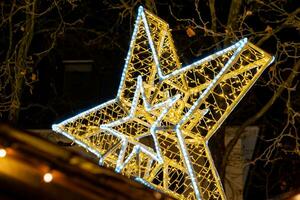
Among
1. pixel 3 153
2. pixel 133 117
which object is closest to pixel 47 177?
pixel 3 153

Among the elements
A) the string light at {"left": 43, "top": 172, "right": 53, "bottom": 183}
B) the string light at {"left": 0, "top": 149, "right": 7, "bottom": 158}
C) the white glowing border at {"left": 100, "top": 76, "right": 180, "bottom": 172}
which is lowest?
the white glowing border at {"left": 100, "top": 76, "right": 180, "bottom": 172}

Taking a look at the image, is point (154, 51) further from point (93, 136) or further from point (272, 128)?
point (272, 128)

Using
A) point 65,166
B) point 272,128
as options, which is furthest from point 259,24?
point 65,166

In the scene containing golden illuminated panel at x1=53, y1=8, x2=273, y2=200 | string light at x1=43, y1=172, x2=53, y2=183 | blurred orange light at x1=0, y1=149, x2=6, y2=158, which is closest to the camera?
blurred orange light at x1=0, y1=149, x2=6, y2=158

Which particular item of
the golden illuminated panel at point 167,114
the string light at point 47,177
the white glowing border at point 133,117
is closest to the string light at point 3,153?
the string light at point 47,177

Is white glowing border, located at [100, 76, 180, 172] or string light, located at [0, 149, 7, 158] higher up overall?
string light, located at [0, 149, 7, 158]

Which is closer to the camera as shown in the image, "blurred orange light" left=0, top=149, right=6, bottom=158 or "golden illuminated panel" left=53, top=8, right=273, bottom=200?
"blurred orange light" left=0, top=149, right=6, bottom=158

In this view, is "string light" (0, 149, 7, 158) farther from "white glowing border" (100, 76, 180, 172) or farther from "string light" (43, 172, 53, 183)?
"white glowing border" (100, 76, 180, 172)

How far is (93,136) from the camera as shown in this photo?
639 cm

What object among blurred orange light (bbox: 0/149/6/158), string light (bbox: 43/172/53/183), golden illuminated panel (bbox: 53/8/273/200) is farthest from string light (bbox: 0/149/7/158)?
golden illuminated panel (bbox: 53/8/273/200)

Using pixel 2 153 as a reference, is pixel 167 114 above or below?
below

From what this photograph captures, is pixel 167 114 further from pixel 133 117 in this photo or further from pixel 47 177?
pixel 47 177

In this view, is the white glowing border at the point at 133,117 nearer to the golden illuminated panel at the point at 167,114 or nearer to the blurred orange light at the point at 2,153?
the golden illuminated panel at the point at 167,114

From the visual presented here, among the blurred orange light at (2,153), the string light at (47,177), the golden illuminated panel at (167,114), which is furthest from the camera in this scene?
the golden illuminated panel at (167,114)
